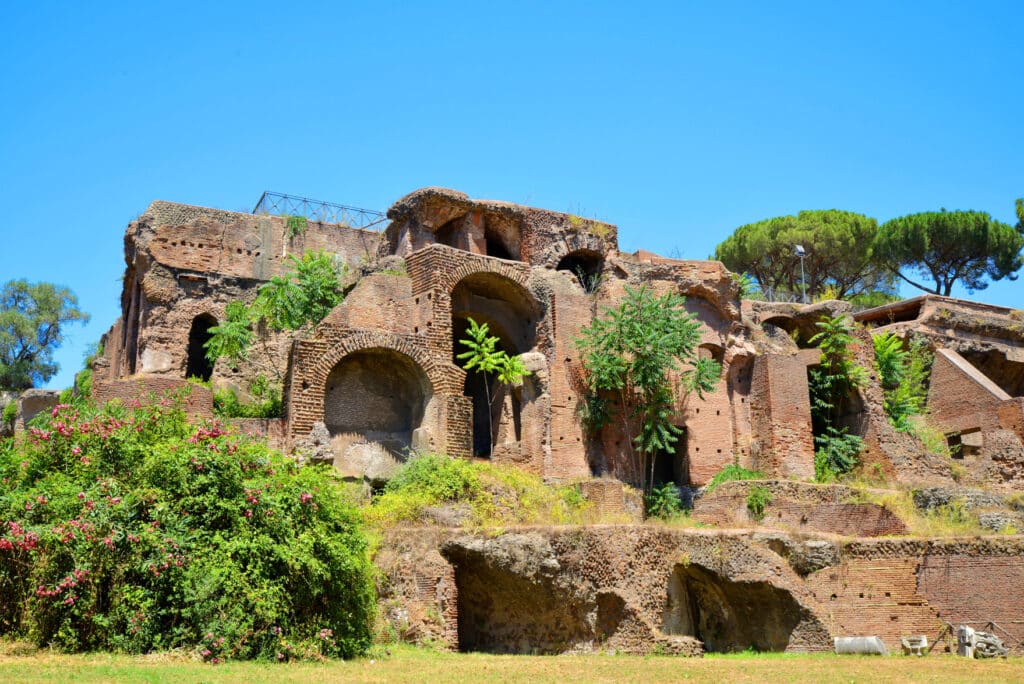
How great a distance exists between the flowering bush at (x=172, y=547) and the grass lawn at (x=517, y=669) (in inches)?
24.2

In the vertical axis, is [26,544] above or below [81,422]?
below

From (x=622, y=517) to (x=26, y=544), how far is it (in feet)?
35.7

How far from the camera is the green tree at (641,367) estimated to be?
88.7 ft

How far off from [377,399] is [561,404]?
14.3 ft

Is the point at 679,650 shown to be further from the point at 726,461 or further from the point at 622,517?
the point at 726,461

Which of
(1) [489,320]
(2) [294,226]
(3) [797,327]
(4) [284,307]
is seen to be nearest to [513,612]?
(1) [489,320]

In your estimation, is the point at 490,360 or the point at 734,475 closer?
the point at 490,360

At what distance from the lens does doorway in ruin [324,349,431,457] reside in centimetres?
2594

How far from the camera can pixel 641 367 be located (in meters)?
27.0

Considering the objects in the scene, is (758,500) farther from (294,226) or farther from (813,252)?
(813,252)

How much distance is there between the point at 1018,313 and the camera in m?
37.9

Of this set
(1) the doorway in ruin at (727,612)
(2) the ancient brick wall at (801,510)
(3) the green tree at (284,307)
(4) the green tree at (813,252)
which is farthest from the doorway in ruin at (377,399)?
(4) the green tree at (813,252)

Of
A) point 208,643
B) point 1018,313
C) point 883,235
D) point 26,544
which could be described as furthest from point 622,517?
point 883,235

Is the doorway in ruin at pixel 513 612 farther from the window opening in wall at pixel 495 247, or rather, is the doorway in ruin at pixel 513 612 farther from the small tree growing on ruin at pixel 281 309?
the window opening in wall at pixel 495 247
